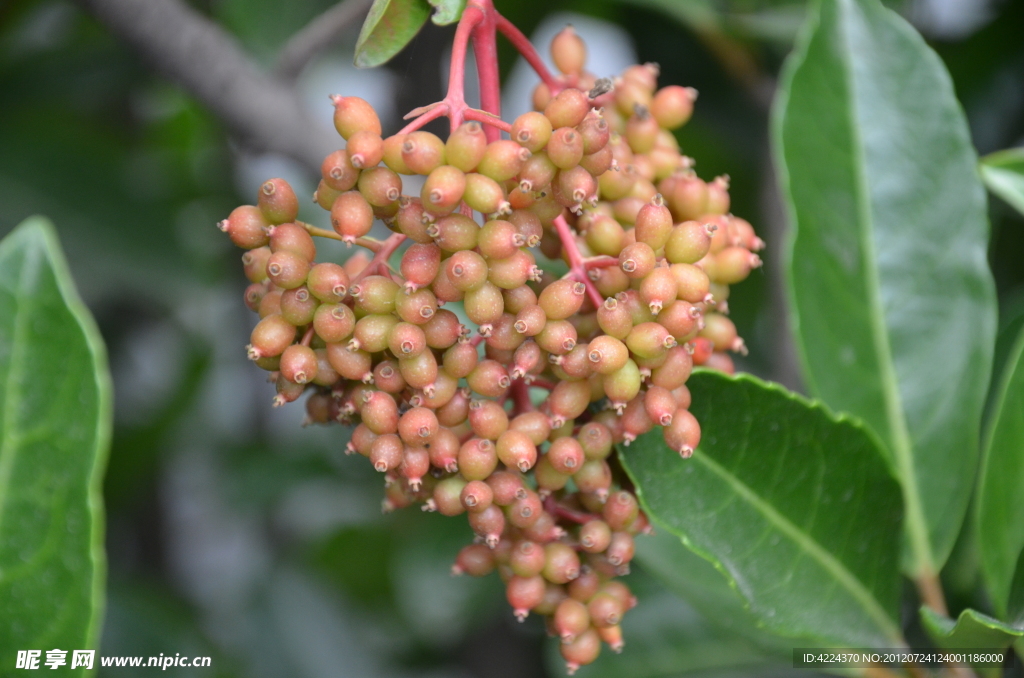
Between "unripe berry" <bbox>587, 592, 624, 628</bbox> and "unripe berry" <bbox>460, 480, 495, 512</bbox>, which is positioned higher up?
"unripe berry" <bbox>460, 480, 495, 512</bbox>

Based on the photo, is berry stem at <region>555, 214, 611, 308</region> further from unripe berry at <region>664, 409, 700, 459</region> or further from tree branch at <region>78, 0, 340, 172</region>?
tree branch at <region>78, 0, 340, 172</region>

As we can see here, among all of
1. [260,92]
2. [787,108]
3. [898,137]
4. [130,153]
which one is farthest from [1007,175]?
[130,153]

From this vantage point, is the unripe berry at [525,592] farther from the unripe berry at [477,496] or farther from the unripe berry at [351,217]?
the unripe berry at [351,217]

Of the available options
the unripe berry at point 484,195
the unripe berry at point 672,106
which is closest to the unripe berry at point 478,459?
the unripe berry at point 484,195

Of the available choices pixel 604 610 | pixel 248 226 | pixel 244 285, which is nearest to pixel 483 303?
pixel 248 226

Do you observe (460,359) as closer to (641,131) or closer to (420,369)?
(420,369)


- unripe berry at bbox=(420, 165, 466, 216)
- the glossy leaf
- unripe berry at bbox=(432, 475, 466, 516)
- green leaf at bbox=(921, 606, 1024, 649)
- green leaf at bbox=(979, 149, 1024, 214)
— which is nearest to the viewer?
unripe berry at bbox=(420, 165, 466, 216)

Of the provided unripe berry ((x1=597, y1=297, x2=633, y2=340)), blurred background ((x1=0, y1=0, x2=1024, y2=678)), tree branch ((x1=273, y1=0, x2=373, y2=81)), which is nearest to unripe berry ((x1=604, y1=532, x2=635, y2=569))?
unripe berry ((x1=597, y1=297, x2=633, y2=340))
